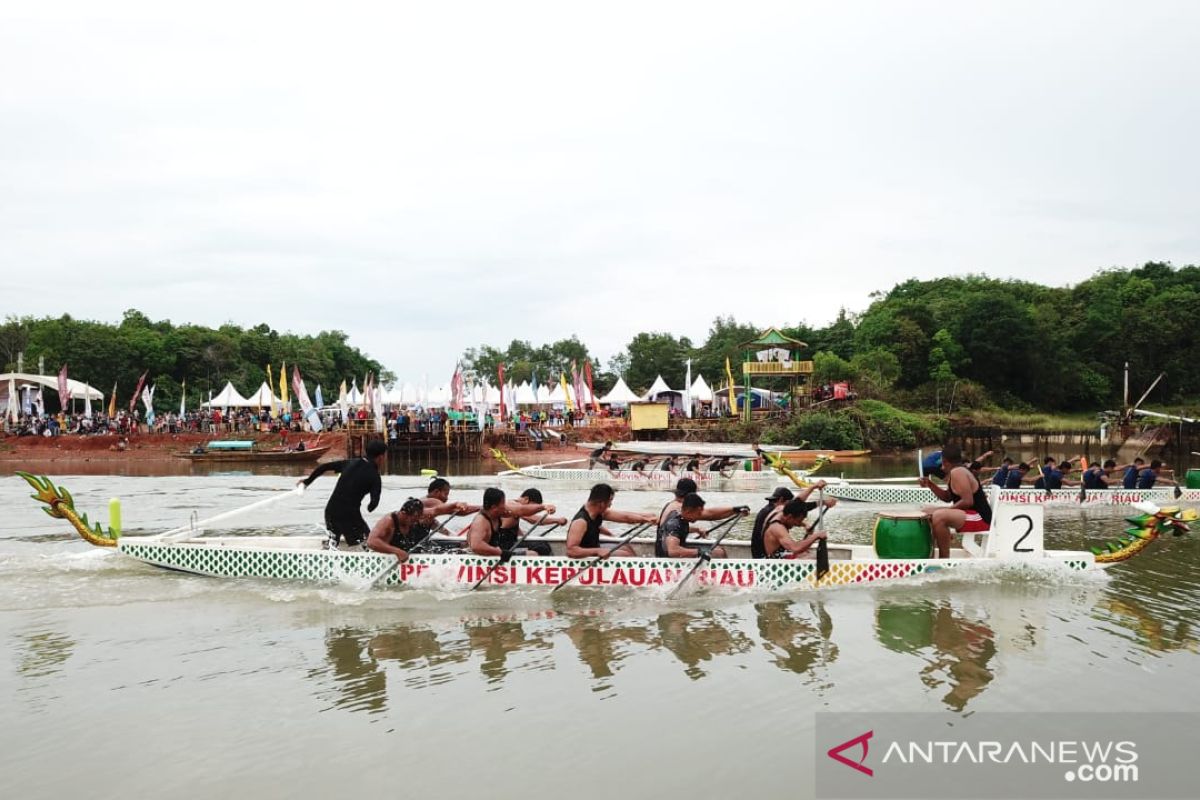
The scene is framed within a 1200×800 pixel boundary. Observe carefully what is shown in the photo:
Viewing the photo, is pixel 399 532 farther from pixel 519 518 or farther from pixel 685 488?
pixel 685 488

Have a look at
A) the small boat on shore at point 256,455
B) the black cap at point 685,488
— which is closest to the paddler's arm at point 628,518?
the black cap at point 685,488

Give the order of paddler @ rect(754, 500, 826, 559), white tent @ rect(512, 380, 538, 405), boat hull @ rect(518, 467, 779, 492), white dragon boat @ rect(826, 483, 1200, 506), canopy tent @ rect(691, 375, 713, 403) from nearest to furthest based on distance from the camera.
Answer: paddler @ rect(754, 500, 826, 559), white dragon boat @ rect(826, 483, 1200, 506), boat hull @ rect(518, 467, 779, 492), canopy tent @ rect(691, 375, 713, 403), white tent @ rect(512, 380, 538, 405)

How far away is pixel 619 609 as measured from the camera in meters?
9.55

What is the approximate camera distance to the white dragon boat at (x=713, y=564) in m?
9.89

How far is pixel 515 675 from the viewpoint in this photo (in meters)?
7.37

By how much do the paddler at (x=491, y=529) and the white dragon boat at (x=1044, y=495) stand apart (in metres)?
11.4

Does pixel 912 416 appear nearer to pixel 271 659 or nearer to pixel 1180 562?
pixel 1180 562

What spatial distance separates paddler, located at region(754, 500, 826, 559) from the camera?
9703mm

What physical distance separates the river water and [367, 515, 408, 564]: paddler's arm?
0.49 metres

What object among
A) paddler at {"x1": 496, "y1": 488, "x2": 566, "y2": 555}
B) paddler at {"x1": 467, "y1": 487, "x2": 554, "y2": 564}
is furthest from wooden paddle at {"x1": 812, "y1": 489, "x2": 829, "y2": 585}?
paddler at {"x1": 467, "y1": 487, "x2": 554, "y2": 564}

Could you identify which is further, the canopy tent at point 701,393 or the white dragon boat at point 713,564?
the canopy tent at point 701,393

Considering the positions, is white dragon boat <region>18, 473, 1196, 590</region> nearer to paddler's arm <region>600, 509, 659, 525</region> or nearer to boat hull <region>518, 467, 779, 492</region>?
paddler's arm <region>600, 509, 659, 525</region>

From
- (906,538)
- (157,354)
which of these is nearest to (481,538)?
(906,538)

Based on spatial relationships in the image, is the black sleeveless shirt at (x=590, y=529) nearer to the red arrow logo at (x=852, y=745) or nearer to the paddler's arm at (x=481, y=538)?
the paddler's arm at (x=481, y=538)
